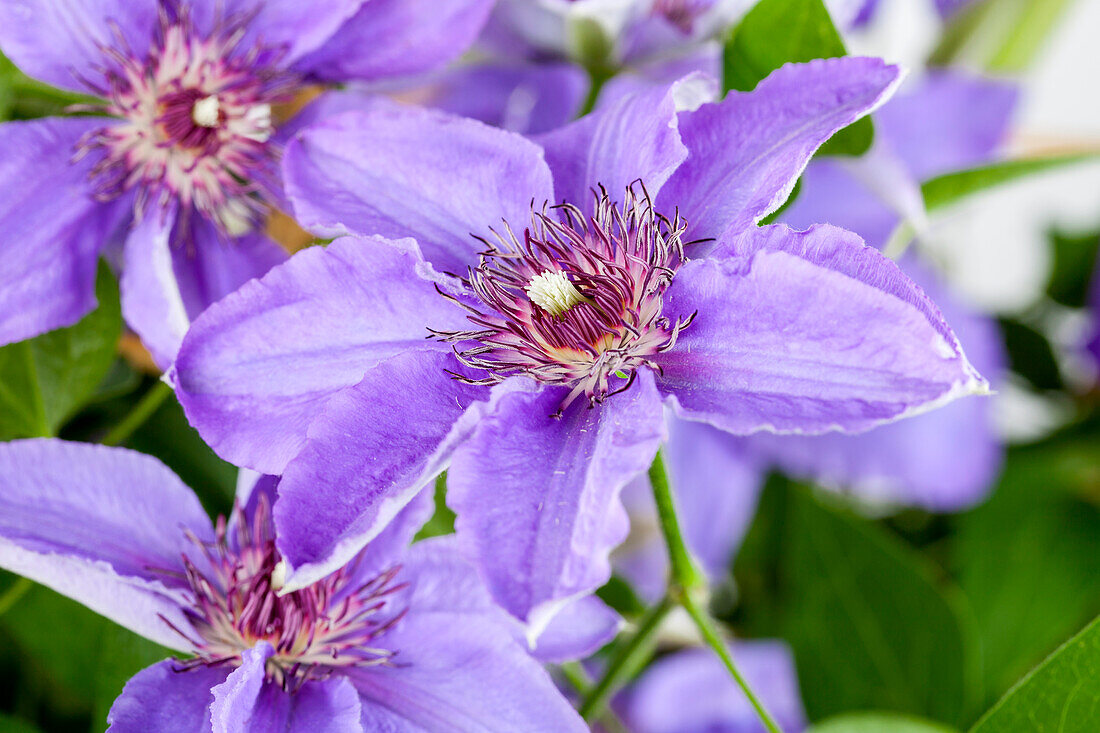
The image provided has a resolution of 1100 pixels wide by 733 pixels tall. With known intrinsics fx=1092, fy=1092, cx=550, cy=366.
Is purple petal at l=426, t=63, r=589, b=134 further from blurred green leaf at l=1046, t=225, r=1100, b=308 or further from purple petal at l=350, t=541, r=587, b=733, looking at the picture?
blurred green leaf at l=1046, t=225, r=1100, b=308

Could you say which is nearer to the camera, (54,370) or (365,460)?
(365,460)

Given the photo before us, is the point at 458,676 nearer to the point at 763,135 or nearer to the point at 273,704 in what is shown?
the point at 273,704

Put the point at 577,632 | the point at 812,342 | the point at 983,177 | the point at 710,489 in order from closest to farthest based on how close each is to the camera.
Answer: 1. the point at 812,342
2. the point at 577,632
3. the point at 983,177
4. the point at 710,489

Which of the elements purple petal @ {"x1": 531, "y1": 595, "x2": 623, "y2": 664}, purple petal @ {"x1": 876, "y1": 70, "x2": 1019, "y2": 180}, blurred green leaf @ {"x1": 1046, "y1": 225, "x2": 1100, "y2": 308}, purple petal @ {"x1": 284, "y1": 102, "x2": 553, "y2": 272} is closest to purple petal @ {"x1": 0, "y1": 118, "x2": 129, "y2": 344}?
purple petal @ {"x1": 284, "y1": 102, "x2": 553, "y2": 272}

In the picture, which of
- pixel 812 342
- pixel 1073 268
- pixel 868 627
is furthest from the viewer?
pixel 1073 268

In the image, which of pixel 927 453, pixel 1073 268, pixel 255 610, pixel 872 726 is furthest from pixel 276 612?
pixel 1073 268

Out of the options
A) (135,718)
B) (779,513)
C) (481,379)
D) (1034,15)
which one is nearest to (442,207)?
(481,379)

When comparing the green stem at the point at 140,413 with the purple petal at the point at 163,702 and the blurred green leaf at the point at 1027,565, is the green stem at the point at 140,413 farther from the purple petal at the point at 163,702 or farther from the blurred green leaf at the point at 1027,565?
the blurred green leaf at the point at 1027,565
